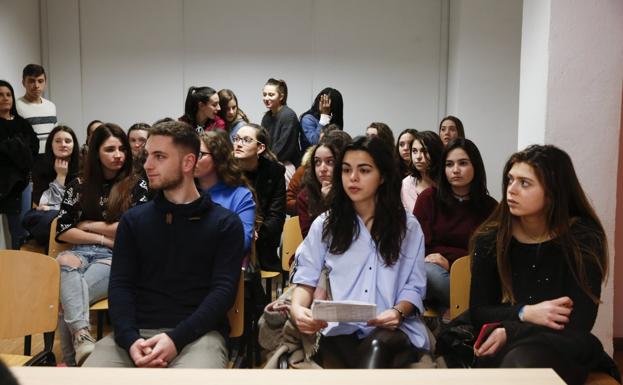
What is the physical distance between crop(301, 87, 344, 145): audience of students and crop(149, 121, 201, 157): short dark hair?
11.6 feet

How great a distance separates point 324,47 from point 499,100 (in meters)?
2.11

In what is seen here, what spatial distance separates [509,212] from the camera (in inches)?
94.3

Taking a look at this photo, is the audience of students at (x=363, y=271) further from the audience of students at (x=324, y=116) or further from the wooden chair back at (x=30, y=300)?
the audience of students at (x=324, y=116)

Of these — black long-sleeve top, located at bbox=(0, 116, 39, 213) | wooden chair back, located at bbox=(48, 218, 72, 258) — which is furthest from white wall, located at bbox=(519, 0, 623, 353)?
black long-sleeve top, located at bbox=(0, 116, 39, 213)

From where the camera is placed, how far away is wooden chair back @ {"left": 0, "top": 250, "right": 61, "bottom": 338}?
2531 millimetres

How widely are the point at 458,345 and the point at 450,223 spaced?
3.88 feet

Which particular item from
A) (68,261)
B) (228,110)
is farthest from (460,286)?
(228,110)

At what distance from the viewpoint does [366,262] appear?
2.48 m

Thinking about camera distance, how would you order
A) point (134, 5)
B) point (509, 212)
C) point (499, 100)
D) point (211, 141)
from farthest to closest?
point (134, 5) < point (499, 100) < point (211, 141) < point (509, 212)

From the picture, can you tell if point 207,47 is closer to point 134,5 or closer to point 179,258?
point 134,5

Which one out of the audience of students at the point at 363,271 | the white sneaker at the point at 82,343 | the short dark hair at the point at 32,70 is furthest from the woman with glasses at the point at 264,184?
the short dark hair at the point at 32,70

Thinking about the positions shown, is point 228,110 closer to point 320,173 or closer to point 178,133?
point 320,173

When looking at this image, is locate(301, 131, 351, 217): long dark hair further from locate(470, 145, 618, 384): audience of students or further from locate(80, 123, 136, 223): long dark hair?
locate(470, 145, 618, 384): audience of students

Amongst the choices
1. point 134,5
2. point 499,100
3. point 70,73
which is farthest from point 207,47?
point 499,100
